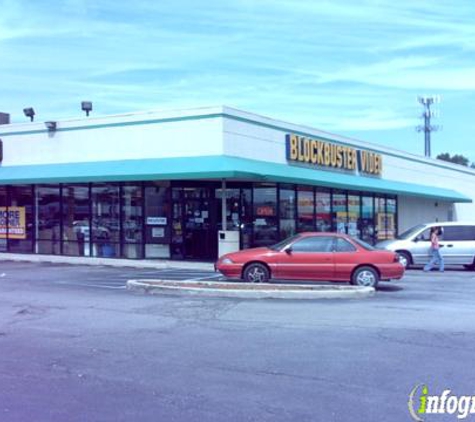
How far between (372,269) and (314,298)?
2.60 metres

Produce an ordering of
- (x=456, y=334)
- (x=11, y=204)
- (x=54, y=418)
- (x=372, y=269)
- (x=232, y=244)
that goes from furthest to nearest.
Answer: (x=11, y=204) → (x=232, y=244) → (x=372, y=269) → (x=456, y=334) → (x=54, y=418)

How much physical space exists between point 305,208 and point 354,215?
4.48 m

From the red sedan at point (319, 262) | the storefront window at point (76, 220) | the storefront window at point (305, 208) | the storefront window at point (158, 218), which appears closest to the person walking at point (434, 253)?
the storefront window at point (305, 208)

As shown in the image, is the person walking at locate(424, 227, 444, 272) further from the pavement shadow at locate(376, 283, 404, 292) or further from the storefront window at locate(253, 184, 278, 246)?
the pavement shadow at locate(376, 283, 404, 292)

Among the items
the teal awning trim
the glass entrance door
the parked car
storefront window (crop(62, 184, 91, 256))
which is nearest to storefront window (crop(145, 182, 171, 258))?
the glass entrance door

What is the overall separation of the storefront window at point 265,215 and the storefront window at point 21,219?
27.1ft

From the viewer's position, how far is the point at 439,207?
135ft

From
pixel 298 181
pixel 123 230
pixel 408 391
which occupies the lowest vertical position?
pixel 408 391

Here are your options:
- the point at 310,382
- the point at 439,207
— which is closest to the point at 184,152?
the point at 310,382

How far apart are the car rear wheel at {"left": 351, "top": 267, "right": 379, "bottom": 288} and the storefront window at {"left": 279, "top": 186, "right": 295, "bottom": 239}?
26.6 feet

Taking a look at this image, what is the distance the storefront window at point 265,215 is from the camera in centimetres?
2312

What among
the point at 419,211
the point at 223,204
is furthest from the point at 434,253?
the point at 419,211

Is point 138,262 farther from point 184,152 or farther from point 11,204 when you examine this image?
point 11,204

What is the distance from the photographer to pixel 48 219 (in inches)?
962
